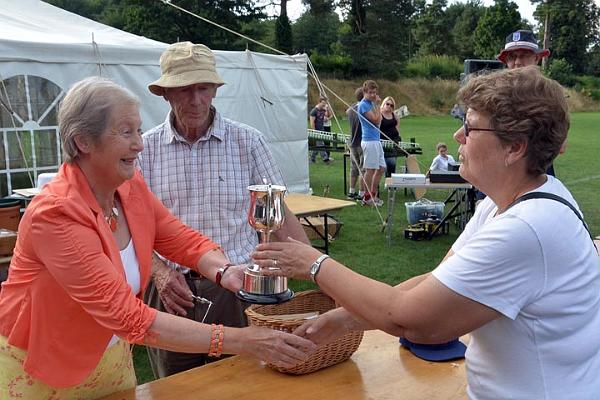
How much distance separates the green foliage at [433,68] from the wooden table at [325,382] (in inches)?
1824

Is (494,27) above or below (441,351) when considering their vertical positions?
above

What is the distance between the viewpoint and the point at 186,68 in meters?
2.82

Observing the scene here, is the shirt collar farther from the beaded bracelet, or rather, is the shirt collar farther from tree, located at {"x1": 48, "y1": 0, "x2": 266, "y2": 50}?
tree, located at {"x1": 48, "y1": 0, "x2": 266, "y2": 50}

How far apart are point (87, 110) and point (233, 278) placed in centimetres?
86

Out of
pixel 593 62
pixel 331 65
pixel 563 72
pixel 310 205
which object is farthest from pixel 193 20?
pixel 593 62

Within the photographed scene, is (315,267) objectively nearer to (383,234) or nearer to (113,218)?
(113,218)

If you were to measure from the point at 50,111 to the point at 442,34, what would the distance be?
73.1 meters

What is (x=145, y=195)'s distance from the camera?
91.6 inches

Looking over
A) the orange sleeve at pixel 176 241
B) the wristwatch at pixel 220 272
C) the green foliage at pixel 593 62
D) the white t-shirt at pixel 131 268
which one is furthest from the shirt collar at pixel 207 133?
the green foliage at pixel 593 62

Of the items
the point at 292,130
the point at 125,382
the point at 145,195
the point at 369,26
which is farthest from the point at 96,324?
the point at 369,26

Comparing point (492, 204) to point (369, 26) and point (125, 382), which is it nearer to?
point (125, 382)

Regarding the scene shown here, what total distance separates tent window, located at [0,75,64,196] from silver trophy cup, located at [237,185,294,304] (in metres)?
5.97

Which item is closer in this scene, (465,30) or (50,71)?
(50,71)

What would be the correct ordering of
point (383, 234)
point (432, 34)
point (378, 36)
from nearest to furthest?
point (383, 234) → point (378, 36) → point (432, 34)
